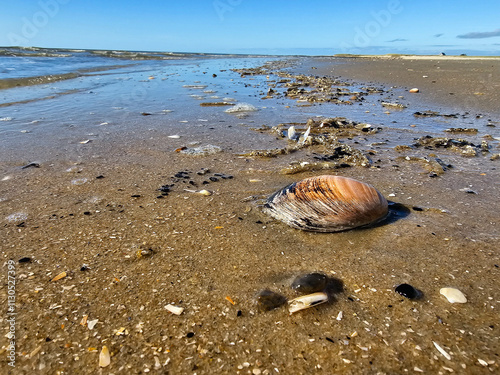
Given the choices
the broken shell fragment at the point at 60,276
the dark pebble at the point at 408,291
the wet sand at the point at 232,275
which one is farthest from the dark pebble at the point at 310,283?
the broken shell fragment at the point at 60,276

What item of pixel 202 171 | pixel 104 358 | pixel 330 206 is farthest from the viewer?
pixel 202 171

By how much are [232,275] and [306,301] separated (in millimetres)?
603

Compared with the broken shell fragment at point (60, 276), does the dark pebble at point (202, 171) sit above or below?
above

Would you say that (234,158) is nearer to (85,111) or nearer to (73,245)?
(73,245)

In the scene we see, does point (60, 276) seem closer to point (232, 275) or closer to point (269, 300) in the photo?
point (232, 275)

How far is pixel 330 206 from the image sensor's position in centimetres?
281

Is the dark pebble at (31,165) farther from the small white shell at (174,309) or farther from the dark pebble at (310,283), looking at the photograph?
the dark pebble at (310,283)

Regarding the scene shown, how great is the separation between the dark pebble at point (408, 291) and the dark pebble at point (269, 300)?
800 millimetres

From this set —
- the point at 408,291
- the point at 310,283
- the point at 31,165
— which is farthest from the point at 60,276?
the point at 31,165

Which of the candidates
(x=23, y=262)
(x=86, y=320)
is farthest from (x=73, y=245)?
(x=86, y=320)

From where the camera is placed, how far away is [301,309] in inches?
77.0

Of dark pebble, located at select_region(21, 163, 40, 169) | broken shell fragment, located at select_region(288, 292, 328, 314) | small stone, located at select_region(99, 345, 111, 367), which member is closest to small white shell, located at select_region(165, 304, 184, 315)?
small stone, located at select_region(99, 345, 111, 367)

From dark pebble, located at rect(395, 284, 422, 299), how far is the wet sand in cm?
5

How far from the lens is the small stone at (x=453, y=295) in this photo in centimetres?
201
